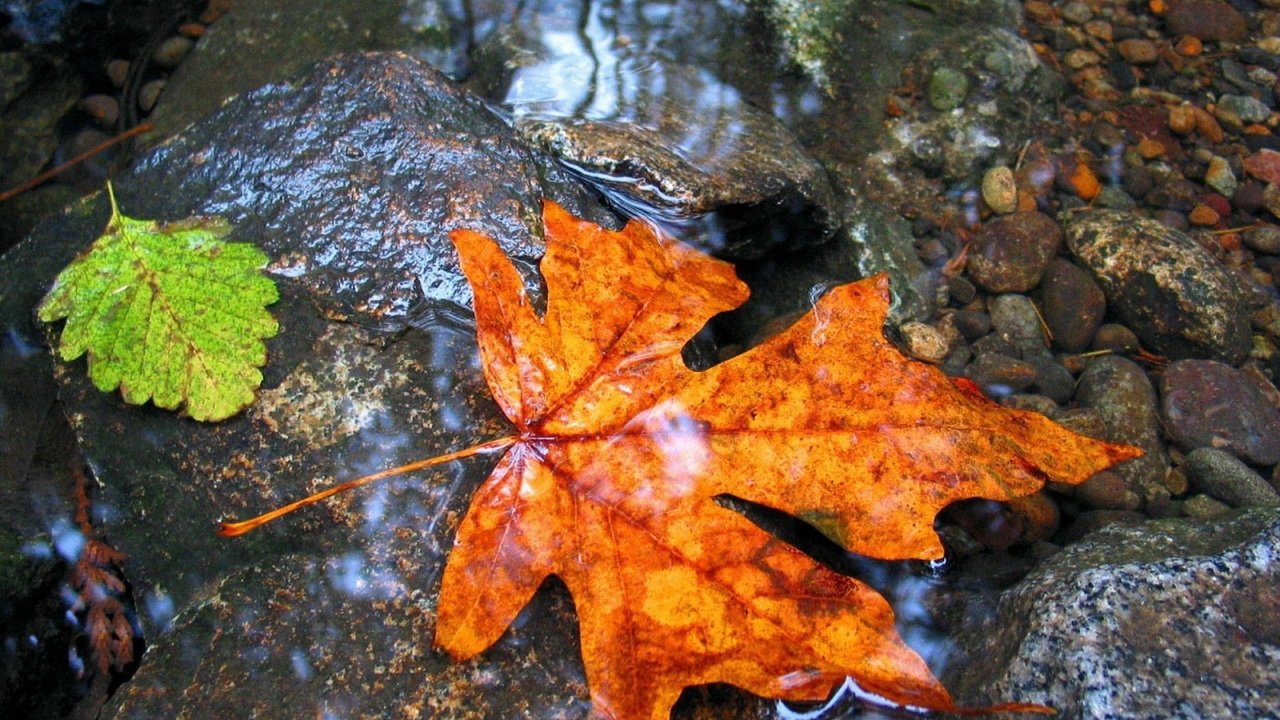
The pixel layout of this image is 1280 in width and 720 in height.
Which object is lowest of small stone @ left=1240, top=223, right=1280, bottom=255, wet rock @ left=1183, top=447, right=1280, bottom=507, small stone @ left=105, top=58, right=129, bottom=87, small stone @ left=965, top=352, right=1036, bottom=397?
wet rock @ left=1183, top=447, right=1280, bottom=507

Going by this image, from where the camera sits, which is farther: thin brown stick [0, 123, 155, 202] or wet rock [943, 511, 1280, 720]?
thin brown stick [0, 123, 155, 202]

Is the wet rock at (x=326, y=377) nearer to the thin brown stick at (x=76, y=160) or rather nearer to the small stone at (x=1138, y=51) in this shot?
the thin brown stick at (x=76, y=160)

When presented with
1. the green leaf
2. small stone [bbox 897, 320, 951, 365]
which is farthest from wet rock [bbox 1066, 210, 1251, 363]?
the green leaf

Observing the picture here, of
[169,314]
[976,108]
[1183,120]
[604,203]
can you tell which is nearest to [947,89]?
[976,108]

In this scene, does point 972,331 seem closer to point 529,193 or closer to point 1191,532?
point 1191,532

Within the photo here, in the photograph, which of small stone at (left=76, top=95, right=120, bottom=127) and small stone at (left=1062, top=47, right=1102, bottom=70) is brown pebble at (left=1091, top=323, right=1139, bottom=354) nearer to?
small stone at (left=1062, top=47, right=1102, bottom=70)

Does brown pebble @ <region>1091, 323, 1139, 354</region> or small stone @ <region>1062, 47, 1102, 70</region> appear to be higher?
small stone @ <region>1062, 47, 1102, 70</region>
